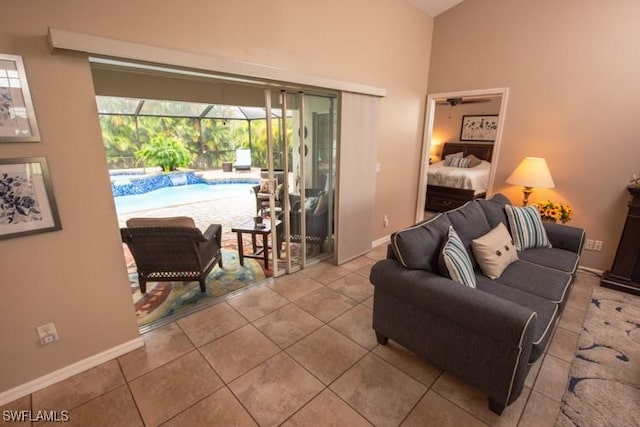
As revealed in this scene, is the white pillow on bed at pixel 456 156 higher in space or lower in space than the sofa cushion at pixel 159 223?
higher

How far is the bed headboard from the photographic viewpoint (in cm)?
669

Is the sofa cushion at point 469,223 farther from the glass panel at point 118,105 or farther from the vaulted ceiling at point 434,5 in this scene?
the glass panel at point 118,105

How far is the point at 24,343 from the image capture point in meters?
1.69

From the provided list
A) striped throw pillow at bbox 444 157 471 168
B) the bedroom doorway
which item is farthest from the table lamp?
striped throw pillow at bbox 444 157 471 168

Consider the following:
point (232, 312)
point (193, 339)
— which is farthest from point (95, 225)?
point (232, 312)

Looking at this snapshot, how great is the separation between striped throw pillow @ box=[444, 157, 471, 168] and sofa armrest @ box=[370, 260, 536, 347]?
5.33m

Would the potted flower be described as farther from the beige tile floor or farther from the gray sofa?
the beige tile floor

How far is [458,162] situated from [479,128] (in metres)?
1.23

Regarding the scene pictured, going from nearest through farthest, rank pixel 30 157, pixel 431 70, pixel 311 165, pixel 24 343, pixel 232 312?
pixel 30 157 → pixel 24 343 → pixel 232 312 → pixel 311 165 → pixel 431 70

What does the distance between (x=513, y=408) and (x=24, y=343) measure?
291cm

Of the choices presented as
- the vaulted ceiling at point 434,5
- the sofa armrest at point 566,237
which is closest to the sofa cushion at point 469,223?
the sofa armrest at point 566,237

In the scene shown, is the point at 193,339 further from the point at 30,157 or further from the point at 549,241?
the point at 549,241

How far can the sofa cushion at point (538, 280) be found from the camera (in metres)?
1.96

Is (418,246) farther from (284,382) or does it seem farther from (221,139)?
(221,139)
